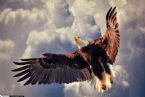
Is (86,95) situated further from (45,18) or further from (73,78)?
(45,18)

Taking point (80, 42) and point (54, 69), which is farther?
point (80, 42)

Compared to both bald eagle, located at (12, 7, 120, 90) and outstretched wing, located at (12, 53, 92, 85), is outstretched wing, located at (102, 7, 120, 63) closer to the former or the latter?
bald eagle, located at (12, 7, 120, 90)

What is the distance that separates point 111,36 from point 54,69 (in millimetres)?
1027

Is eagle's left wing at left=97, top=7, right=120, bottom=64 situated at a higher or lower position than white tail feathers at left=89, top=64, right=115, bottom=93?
higher

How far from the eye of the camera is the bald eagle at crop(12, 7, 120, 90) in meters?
7.49

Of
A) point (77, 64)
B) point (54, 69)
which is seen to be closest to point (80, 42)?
point (77, 64)

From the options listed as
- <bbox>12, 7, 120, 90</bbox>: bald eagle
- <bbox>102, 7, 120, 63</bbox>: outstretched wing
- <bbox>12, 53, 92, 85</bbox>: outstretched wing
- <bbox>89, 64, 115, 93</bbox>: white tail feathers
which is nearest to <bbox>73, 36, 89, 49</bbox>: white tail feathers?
<bbox>12, 7, 120, 90</bbox>: bald eagle

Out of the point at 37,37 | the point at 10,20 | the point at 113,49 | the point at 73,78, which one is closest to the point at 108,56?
the point at 113,49

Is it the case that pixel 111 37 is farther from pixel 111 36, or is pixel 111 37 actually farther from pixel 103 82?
pixel 103 82

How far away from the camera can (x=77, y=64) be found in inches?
301

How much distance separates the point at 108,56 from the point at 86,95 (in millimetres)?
707

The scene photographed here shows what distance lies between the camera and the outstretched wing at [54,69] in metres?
7.48

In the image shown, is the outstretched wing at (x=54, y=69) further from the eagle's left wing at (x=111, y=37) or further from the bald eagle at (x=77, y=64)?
the eagle's left wing at (x=111, y=37)

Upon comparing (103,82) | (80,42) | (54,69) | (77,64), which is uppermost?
(80,42)
